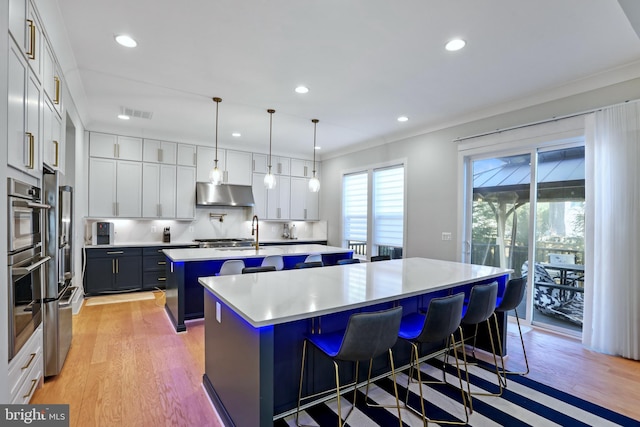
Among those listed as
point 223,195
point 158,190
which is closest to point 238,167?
point 223,195

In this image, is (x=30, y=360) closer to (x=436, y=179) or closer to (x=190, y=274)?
(x=190, y=274)

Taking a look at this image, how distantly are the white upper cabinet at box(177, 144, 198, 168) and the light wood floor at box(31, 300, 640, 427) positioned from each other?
3.06m

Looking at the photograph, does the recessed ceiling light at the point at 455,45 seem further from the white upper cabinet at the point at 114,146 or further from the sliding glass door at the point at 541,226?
the white upper cabinet at the point at 114,146

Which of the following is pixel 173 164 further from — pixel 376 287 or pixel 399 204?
pixel 376 287

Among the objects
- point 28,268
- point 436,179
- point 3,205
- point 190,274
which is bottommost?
point 190,274

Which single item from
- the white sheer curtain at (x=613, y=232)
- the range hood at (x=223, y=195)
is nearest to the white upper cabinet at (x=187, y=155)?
the range hood at (x=223, y=195)

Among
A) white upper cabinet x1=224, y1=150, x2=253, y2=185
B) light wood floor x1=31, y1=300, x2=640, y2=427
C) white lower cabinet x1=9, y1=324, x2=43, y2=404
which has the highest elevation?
white upper cabinet x1=224, y1=150, x2=253, y2=185

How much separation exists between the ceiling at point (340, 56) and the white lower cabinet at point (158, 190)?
4.09 ft

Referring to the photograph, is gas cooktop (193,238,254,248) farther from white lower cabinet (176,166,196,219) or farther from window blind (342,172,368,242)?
window blind (342,172,368,242)

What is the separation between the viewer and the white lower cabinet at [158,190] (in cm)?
546

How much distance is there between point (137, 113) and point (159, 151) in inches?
47.7

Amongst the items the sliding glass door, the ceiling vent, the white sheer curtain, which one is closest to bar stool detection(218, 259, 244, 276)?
the ceiling vent

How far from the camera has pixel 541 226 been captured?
373 cm

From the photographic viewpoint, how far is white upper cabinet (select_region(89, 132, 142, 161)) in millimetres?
5055
